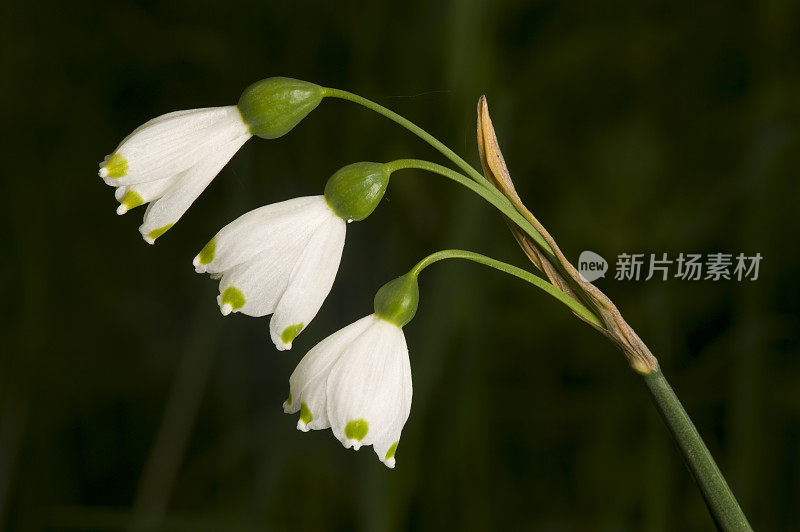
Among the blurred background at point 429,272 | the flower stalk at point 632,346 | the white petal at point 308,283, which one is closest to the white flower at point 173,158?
the white petal at point 308,283

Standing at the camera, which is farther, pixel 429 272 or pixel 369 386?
pixel 429 272

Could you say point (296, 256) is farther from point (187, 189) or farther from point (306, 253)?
point (187, 189)

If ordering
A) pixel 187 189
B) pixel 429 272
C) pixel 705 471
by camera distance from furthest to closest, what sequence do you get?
pixel 429 272 < pixel 187 189 < pixel 705 471

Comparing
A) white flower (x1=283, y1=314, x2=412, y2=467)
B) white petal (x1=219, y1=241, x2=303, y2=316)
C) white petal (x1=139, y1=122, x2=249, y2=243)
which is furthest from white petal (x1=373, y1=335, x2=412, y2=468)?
white petal (x1=139, y1=122, x2=249, y2=243)

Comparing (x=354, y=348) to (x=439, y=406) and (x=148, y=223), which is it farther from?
(x=439, y=406)

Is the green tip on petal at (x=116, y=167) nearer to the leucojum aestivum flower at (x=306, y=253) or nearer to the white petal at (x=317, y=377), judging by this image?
the leucojum aestivum flower at (x=306, y=253)

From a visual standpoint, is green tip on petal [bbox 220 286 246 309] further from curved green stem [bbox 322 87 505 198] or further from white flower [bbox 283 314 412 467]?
curved green stem [bbox 322 87 505 198]

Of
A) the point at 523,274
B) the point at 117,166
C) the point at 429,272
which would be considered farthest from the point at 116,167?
the point at 429,272

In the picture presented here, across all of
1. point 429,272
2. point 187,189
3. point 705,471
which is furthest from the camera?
point 429,272
